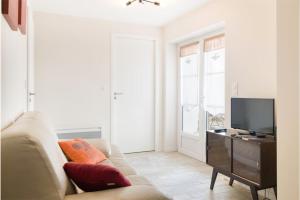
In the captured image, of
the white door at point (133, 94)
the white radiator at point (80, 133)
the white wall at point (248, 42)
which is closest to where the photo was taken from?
the white wall at point (248, 42)

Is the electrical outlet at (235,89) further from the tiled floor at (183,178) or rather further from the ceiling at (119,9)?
the ceiling at (119,9)

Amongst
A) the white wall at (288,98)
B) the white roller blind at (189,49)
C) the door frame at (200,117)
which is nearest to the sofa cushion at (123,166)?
the white wall at (288,98)

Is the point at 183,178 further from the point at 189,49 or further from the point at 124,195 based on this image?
the point at 189,49

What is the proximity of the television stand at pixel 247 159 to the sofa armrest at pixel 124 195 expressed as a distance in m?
1.34

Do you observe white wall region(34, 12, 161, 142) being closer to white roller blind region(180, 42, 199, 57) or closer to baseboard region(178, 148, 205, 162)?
white roller blind region(180, 42, 199, 57)

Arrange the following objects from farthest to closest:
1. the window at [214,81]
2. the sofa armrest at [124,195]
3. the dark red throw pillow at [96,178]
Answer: the window at [214,81], the dark red throw pillow at [96,178], the sofa armrest at [124,195]

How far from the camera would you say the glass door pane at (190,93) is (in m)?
4.41

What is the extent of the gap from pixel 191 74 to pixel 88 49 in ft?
6.12

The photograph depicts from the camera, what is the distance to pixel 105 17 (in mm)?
4375

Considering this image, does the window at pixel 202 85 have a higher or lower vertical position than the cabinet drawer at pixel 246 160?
higher

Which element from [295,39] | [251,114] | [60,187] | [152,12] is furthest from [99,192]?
[152,12]

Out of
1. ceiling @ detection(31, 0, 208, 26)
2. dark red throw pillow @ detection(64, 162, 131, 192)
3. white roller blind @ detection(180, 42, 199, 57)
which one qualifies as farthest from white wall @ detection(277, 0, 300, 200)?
white roller blind @ detection(180, 42, 199, 57)

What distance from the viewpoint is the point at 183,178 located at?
336 cm

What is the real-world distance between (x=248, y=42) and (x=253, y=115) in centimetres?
89
